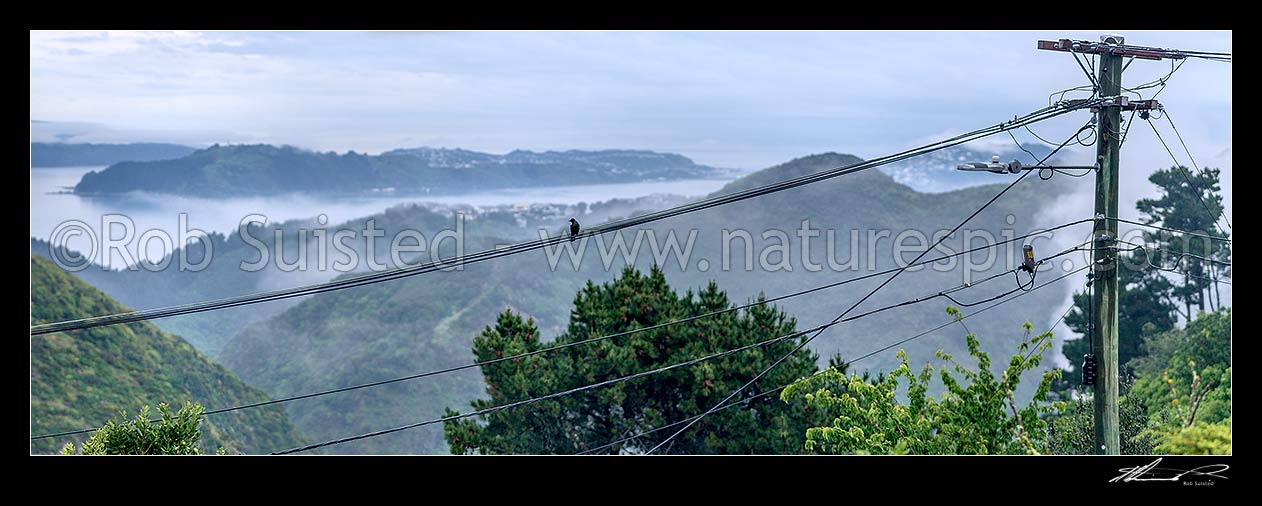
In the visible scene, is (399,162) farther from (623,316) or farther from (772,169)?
(623,316)

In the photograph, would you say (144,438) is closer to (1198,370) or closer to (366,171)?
(1198,370)

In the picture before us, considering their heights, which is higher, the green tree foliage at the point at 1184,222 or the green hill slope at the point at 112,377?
the green tree foliage at the point at 1184,222

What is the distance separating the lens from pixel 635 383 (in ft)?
72.2

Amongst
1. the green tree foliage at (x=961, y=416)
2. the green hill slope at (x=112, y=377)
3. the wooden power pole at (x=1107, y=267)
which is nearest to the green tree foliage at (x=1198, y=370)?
the green tree foliage at (x=961, y=416)

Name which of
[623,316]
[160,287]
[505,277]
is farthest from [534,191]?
[623,316]

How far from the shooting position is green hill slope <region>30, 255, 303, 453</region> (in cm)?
5034

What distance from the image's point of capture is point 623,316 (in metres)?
22.8

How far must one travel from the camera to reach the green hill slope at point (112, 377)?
50344mm

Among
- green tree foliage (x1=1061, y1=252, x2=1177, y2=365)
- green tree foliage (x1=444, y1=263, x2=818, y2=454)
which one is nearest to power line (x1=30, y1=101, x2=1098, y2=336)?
green tree foliage (x1=444, y1=263, x2=818, y2=454)

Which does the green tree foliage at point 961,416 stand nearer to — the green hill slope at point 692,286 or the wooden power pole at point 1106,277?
the wooden power pole at point 1106,277

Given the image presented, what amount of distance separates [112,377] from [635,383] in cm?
3898

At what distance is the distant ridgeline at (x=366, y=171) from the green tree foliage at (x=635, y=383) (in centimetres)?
6542

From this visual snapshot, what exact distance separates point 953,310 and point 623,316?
30.1 ft

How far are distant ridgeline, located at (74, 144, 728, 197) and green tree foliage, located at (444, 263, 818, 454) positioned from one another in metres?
65.4
